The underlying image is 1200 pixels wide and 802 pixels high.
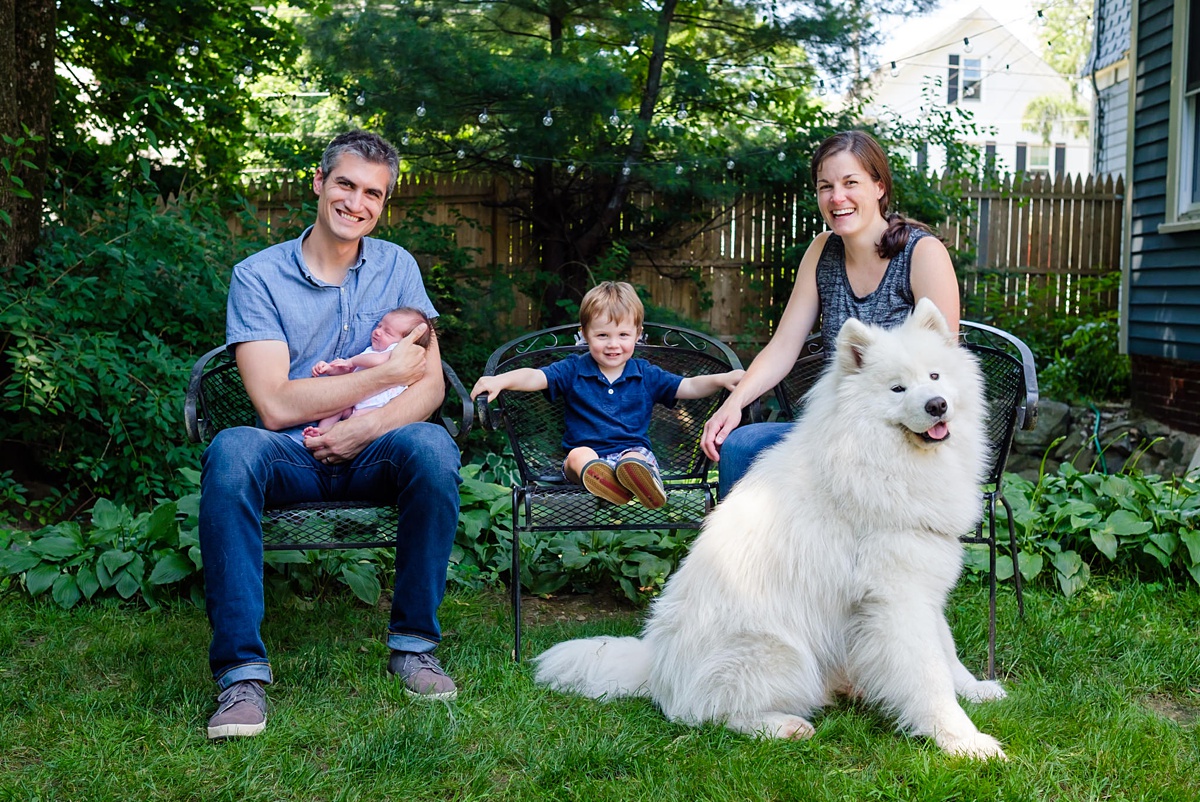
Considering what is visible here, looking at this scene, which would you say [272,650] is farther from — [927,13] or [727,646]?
[927,13]

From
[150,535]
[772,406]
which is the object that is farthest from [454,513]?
[772,406]

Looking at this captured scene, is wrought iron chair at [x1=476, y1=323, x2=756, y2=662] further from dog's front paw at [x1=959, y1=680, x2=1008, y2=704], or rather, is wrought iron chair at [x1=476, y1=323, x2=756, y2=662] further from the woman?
dog's front paw at [x1=959, y1=680, x2=1008, y2=704]

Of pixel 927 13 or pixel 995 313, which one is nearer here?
pixel 927 13

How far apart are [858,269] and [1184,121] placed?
19.3 feet

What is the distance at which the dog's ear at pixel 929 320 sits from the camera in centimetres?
261

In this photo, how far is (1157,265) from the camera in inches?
314

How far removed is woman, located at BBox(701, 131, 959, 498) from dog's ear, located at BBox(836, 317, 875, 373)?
588 millimetres

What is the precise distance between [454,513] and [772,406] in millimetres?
5088

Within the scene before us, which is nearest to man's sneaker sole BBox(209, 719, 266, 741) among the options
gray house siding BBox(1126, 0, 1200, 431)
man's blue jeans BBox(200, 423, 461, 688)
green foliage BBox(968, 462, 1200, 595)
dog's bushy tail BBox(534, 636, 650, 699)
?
man's blue jeans BBox(200, 423, 461, 688)

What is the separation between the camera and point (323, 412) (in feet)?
9.86

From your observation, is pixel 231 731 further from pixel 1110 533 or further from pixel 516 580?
pixel 1110 533

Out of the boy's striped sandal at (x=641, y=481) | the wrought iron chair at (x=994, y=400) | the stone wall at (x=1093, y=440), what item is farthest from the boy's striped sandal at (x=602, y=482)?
the stone wall at (x=1093, y=440)

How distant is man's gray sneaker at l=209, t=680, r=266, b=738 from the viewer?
2.56 metres

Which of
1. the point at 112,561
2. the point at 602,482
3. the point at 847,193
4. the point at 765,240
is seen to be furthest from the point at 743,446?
the point at 765,240
